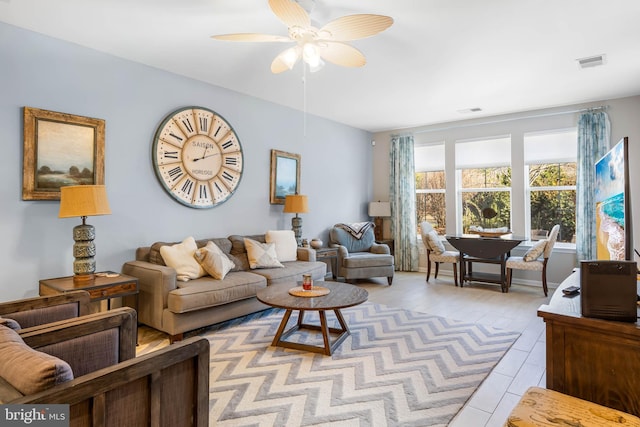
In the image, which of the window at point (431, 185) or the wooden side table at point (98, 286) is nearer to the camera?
the wooden side table at point (98, 286)

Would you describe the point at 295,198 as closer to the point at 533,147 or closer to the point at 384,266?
the point at 384,266

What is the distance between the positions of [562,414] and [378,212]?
5.16 m

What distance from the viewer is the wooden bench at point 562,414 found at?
113 centimetres

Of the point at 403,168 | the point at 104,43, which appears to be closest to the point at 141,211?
the point at 104,43

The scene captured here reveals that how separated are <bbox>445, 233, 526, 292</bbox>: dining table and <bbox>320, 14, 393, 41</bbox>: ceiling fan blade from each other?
3511mm

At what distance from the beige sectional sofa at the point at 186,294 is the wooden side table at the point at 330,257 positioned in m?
1.15

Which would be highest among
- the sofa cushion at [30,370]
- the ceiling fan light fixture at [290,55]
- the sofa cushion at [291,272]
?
the ceiling fan light fixture at [290,55]

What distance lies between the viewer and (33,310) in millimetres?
1786

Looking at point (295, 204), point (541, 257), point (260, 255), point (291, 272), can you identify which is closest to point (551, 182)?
point (541, 257)

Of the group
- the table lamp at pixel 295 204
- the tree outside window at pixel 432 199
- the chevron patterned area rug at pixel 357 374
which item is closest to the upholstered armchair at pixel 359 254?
the table lamp at pixel 295 204

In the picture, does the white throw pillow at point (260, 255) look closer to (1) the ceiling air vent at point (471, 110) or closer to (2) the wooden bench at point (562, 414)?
(2) the wooden bench at point (562, 414)

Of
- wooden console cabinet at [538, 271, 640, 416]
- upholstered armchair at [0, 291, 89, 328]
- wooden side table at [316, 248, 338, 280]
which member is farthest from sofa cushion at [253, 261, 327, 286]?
wooden console cabinet at [538, 271, 640, 416]

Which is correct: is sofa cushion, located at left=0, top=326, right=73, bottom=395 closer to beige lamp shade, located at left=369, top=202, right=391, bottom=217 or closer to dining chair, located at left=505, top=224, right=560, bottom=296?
dining chair, located at left=505, top=224, right=560, bottom=296

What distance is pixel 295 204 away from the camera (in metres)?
4.62
